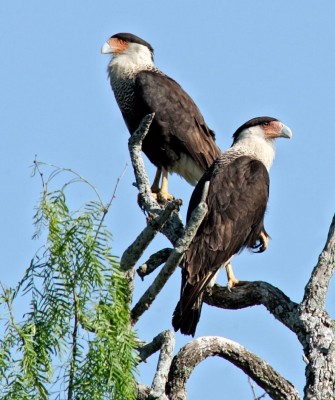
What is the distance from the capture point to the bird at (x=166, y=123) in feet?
26.8

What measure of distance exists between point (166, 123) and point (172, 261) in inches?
143

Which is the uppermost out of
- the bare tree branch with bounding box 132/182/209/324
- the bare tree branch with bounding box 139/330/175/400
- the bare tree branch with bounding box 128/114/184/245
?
the bare tree branch with bounding box 128/114/184/245

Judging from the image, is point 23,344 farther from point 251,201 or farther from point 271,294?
point 251,201

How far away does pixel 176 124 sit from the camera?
8211mm

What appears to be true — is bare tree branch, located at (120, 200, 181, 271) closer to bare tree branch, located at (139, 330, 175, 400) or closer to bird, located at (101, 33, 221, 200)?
bare tree branch, located at (139, 330, 175, 400)

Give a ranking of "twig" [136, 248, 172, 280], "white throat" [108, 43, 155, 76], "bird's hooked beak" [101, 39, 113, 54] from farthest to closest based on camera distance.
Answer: "bird's hooked beak" [101, 39, 113, 54]
"white throat" [108, 43, 155, 76]
"twig" [136, 248, 172, 280]

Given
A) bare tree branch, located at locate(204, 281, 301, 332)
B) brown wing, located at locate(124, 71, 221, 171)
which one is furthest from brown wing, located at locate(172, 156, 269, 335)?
brown wing, located at locate(124, 71, 221, 171)

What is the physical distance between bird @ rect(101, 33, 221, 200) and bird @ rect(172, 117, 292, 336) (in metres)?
0.78

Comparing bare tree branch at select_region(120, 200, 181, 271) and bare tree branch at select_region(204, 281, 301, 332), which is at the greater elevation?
bare tree branch at select_region(204, 281, 301, 332)

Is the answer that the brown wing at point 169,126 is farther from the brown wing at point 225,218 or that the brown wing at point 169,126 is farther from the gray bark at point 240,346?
the gray bark at point 240,346

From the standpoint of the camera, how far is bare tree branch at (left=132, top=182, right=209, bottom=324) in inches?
182

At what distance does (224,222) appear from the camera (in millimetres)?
6684

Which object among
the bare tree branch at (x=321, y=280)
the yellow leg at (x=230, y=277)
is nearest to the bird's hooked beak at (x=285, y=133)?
the yellow leg at (x=230, y=277)

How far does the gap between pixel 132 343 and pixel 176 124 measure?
13.5 feet
